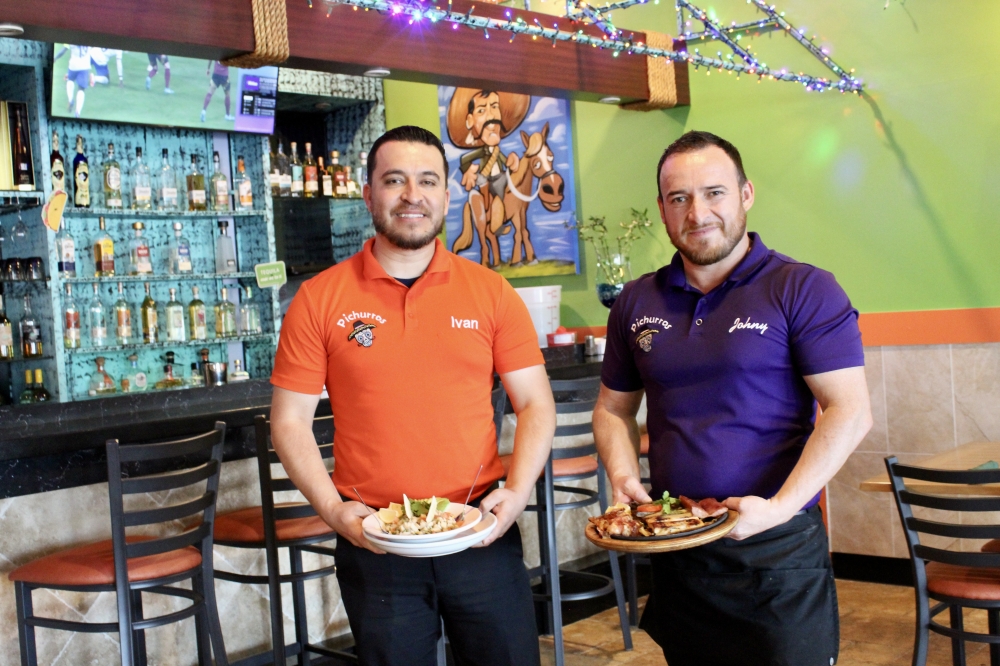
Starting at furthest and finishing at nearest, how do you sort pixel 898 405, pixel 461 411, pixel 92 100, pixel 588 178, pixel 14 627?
1. pixel 588 178
2. pixel 92 100
3. pixel 898 405
4. pixel 14 627
5. pixel 461 411

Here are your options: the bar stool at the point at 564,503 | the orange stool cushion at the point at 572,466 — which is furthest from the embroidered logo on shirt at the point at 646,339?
the orange stool cushion at the point at 572,466

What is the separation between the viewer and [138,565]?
273 centimetres

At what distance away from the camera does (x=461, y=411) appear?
2.10m

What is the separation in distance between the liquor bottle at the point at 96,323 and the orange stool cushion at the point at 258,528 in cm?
255

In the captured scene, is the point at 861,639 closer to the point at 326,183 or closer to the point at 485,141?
the point at 485,141

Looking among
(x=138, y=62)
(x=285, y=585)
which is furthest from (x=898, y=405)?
(x=138, y=62)

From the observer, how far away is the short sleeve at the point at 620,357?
2141mm

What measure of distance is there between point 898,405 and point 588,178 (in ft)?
6.78

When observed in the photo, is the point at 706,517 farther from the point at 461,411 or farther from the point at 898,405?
the point at 898,405

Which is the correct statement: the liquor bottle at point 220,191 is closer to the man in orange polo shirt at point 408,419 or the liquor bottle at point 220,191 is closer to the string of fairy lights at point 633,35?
the string of fairy lights at point 633,35

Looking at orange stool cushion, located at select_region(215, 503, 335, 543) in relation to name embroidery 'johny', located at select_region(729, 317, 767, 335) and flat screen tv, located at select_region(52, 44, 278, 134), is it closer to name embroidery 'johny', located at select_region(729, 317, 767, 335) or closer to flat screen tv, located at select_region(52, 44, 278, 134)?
name embroidery 'johny', located at select_region(729, 317, 767, 335)

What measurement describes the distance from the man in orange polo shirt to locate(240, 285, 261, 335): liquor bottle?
153 inches

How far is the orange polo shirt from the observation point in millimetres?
2072

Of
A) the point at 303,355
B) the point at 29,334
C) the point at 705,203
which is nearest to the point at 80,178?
the point at 29,334
